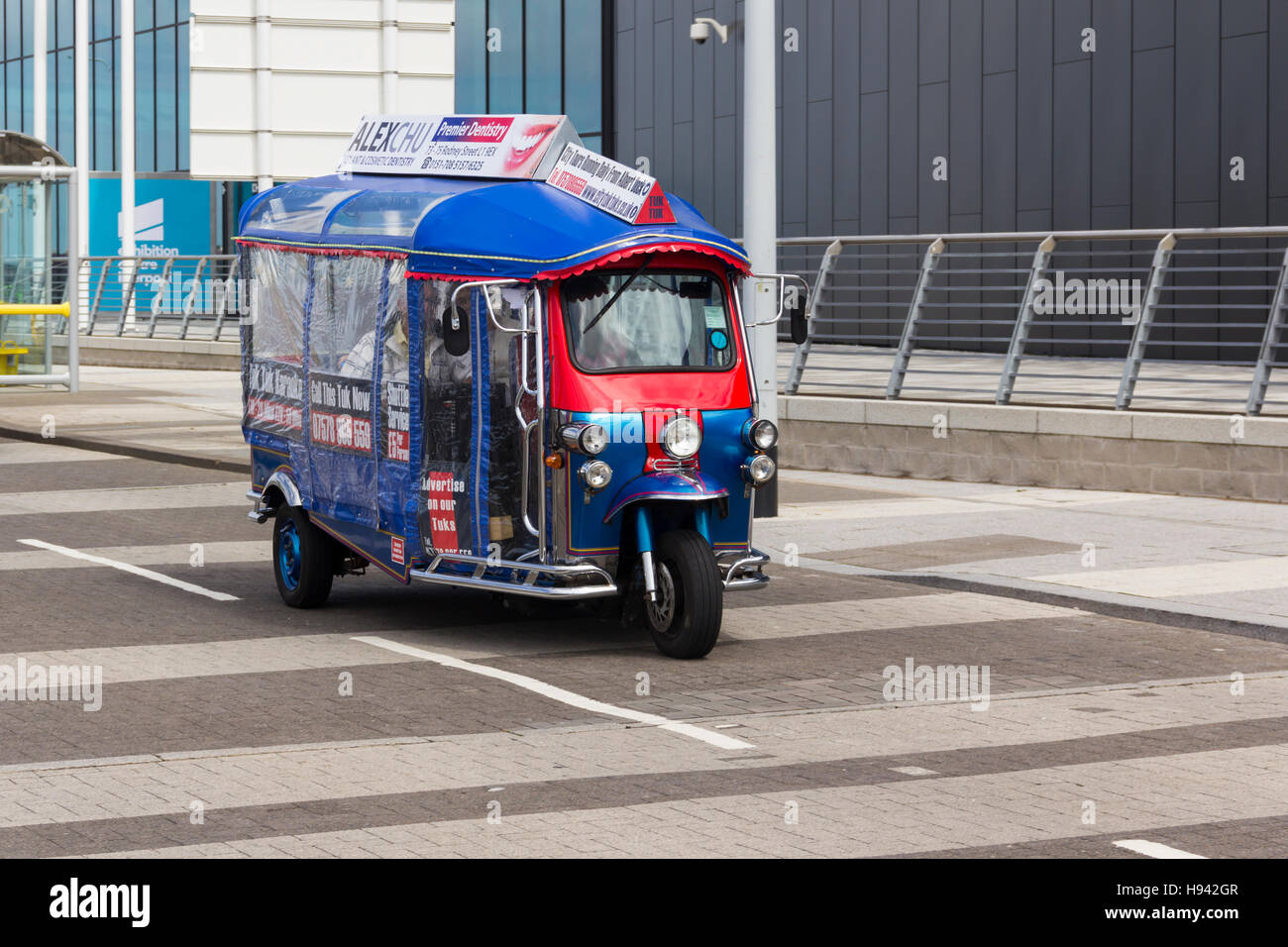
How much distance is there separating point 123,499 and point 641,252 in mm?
8709

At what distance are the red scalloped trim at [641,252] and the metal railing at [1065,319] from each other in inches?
200

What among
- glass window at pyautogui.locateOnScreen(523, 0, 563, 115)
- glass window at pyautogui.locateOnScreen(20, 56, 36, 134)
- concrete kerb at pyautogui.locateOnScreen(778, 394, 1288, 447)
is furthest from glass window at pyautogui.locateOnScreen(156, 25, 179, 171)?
concrete kerb at pyautogui.locateOnScreen(778, 394, 1288, 447)

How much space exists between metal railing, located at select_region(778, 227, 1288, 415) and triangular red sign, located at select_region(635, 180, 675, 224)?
5.36 metres

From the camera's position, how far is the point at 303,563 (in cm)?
1163

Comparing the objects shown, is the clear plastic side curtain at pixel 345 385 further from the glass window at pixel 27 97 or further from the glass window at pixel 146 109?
the glass window at pixel 27 97

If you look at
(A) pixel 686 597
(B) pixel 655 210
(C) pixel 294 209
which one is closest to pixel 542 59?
(C) pixel 294 209

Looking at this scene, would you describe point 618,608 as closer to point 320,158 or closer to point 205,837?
point 205,837

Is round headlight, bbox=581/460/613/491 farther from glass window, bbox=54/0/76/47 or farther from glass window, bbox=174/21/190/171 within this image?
glass window, bbox=54/0/76/47

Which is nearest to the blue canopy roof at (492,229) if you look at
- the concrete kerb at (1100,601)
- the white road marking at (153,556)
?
the concrete kerb at (1100,601)

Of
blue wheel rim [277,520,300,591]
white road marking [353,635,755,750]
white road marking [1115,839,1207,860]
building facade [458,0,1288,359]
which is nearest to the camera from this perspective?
white road marking [1115,839,1207,860]

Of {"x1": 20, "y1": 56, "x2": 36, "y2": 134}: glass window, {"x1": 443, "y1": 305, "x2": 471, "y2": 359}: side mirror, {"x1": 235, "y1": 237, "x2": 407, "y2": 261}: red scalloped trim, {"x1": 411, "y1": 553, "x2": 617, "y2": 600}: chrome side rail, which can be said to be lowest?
{"x1": 411, "y1": 553, "x2": 617, "y2": 600}: chrome side rail

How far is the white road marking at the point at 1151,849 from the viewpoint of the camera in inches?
250

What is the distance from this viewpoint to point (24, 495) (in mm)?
17500

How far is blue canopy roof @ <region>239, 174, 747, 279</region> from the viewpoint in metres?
10.1
